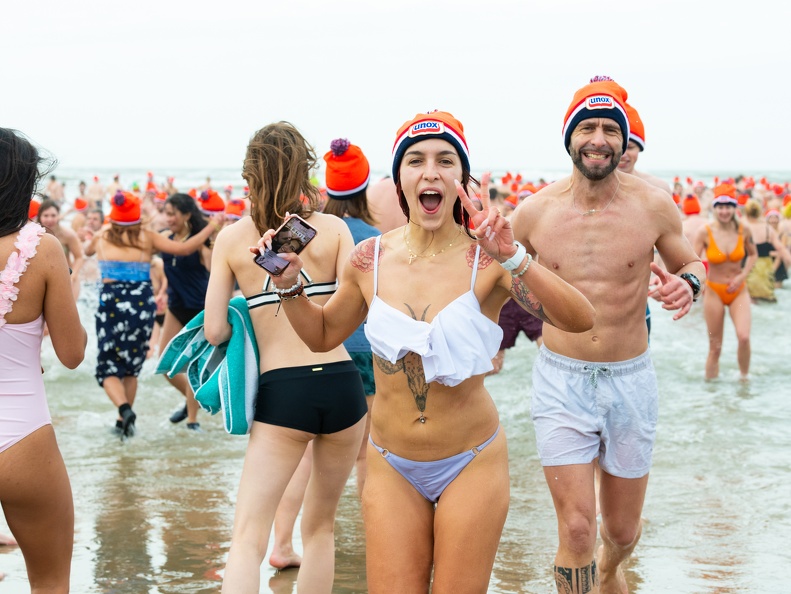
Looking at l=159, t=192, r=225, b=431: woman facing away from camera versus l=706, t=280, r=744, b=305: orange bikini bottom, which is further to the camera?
l=706, t=280, r=744, b=305: orange bikini bottom

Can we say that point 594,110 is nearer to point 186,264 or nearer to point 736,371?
point 186,264

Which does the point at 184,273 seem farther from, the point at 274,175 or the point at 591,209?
the point at 591,209

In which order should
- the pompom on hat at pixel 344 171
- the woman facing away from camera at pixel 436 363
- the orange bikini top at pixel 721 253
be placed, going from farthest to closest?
the orange bikini top at pixel 721 253 → the pompom on hat at pixel 344 171 → the woman facing away from camera at pixel 436 363

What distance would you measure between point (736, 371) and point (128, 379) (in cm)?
799

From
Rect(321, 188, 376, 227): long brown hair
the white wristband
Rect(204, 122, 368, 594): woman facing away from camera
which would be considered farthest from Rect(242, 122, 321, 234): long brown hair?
Rect(321, 188, 376, 227): long brown hair

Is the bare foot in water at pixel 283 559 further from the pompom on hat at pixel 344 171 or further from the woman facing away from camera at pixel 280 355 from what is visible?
the pompom on hat at pixel 344 171

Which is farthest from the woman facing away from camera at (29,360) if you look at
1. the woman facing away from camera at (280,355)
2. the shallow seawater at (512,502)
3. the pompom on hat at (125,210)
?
the pompom on hat at (125,210)

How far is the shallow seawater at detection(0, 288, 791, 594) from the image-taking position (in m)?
5.80

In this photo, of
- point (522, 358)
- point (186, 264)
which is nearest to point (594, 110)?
point (186, 264)

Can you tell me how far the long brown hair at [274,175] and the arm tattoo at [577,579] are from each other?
199cm

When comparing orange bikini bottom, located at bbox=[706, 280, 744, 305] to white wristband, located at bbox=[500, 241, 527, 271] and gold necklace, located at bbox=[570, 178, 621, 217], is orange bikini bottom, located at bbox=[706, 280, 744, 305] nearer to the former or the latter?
gold necklace, located at bbox=[570, 178, 621, 217]

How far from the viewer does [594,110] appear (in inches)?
188

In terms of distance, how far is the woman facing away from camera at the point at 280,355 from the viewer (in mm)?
4426

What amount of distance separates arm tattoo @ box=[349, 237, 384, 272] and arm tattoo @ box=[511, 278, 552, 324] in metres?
0.56
